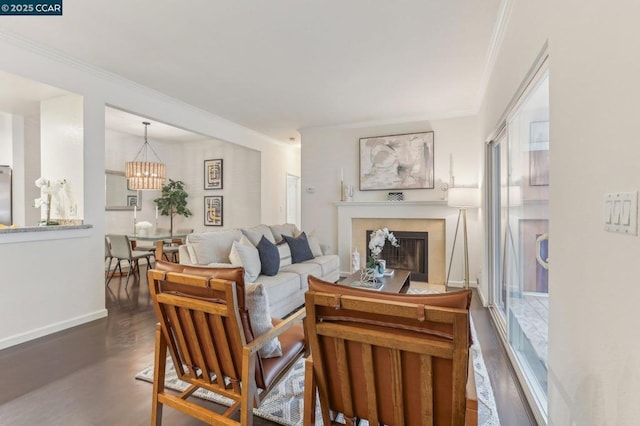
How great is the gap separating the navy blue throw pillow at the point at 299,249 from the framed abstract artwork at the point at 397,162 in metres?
1.62

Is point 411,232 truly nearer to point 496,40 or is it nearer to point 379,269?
point 379,269

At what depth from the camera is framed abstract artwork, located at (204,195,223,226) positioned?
6.89m

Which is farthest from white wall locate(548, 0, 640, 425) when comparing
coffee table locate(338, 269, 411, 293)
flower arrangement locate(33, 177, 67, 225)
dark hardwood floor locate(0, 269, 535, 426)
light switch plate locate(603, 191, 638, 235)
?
flower arrangement locate(33, 177, 67, 225)

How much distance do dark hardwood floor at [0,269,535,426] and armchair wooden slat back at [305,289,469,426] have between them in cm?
87

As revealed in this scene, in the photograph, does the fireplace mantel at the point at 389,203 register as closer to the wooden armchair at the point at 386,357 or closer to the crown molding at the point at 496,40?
the crown molding at the point at 496,40

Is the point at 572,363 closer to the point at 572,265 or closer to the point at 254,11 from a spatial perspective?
the point at 572,265

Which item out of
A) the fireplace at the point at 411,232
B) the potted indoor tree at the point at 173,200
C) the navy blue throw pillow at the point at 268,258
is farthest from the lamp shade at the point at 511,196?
the potted indoor tree at the point at 173,200

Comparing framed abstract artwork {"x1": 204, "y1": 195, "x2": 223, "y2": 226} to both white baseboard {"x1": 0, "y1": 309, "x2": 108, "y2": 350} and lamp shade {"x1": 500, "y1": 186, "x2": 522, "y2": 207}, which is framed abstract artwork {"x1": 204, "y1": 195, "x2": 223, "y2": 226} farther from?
lamp shade {"x1": 500, "y1": 186, "x2": 522, "y2": 207}

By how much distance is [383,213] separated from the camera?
17.1ft

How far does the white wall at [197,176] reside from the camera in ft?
20.2

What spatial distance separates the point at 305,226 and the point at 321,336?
4715mm

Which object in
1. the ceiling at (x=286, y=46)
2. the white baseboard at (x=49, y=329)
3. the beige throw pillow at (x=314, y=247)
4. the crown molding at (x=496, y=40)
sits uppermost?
the ceiling at (x=286, y=46)

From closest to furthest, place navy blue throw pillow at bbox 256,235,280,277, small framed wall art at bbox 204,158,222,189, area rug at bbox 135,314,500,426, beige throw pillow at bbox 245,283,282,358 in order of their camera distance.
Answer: beige throw pillow at bbox 245,283,282,358 < area rug at bbox 135,314,500,426 < navy blue throw pillow at bbox 256,235,280,277 < small framed wall art at bbox 204,158,222,189

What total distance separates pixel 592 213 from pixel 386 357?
87 cm
